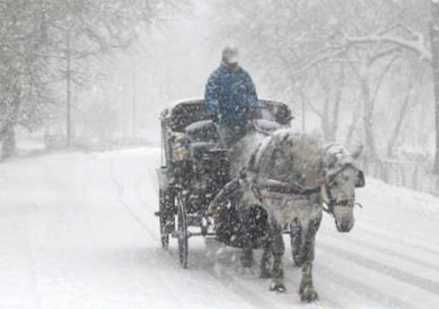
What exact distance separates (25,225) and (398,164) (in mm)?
17432

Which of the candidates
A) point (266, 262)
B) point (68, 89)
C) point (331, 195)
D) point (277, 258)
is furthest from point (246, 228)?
point (68, 89)

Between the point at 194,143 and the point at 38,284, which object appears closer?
the point at 38,284

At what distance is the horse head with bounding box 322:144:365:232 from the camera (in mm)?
7926

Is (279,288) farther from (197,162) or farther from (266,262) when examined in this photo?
(197,162)

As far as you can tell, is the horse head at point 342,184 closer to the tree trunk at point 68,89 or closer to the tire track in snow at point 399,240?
the tire track in snow at point 399,240

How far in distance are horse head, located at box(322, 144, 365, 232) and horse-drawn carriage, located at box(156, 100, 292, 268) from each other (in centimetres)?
223

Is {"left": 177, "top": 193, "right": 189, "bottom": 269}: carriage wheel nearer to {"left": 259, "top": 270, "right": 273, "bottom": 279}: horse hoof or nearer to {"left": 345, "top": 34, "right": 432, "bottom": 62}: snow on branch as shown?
{"left": 259, "top": 270, "right": 273, "bottom": 279}: horse hoof

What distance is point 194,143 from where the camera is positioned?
10.5 meters

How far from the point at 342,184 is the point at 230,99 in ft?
8.64

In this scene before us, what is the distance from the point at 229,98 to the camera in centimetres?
1022

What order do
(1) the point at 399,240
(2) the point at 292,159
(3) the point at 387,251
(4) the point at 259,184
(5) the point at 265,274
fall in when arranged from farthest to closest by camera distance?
(1) the point at 399,240 → (3) the point at 387,251 → (5) the point at 265,274 → (4) the point at 259,184 → (2) the point at 292,159

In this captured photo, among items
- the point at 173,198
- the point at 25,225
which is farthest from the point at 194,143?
the point at 25,225

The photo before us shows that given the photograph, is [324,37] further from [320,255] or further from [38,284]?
[38,284]

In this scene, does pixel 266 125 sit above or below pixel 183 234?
above
